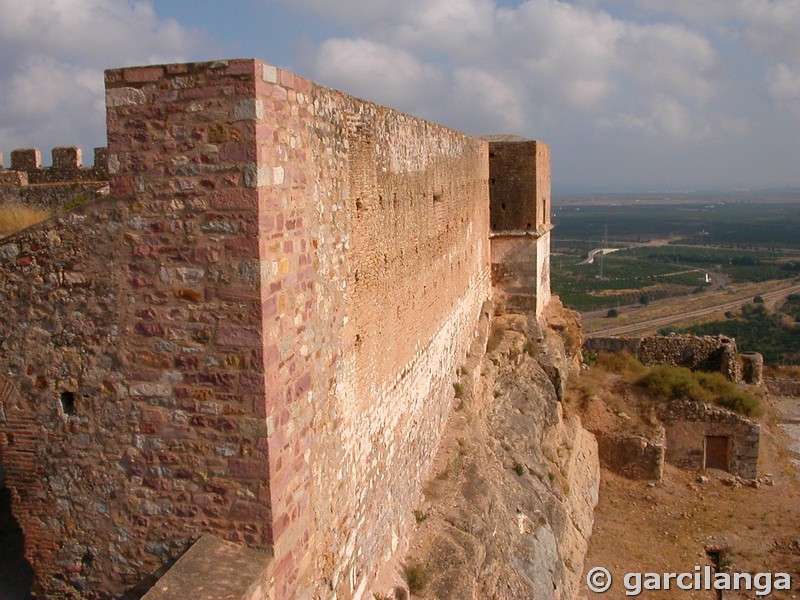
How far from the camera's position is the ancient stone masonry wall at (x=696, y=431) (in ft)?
51.6

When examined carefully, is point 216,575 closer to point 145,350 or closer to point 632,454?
point 145,350

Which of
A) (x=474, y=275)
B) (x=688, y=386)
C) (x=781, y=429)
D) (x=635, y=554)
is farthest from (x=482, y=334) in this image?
(x=781, y=429)

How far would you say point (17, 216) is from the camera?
312 inches

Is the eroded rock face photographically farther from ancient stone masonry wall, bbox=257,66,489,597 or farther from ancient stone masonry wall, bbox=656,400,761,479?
ancient stone masonry wall, bbox=656,400,761,479

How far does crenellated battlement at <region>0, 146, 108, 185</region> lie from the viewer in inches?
381

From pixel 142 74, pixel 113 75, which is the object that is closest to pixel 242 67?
pixel 142 74

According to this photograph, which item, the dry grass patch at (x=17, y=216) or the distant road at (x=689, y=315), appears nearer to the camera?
the dry grass patch at (x=17, y=216)

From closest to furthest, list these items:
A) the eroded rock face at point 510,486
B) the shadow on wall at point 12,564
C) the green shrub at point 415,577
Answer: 1. the shadow on wall at point 12,564
2. the green shrub at point 415,577
3. the eroded rock face at point 510,486

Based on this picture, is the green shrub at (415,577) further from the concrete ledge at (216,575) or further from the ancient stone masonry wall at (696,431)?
the ancient stone masonry wall at (696,431)

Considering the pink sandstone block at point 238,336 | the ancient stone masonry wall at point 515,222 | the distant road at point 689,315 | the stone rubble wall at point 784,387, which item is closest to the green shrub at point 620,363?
the stone rubble wall at point 784,387

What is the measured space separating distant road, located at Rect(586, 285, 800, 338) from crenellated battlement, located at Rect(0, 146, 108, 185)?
3345 cm

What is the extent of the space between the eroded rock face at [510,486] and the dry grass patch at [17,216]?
523cm

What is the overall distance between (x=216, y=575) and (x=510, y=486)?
6057mm

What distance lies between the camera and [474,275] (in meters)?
12.0
